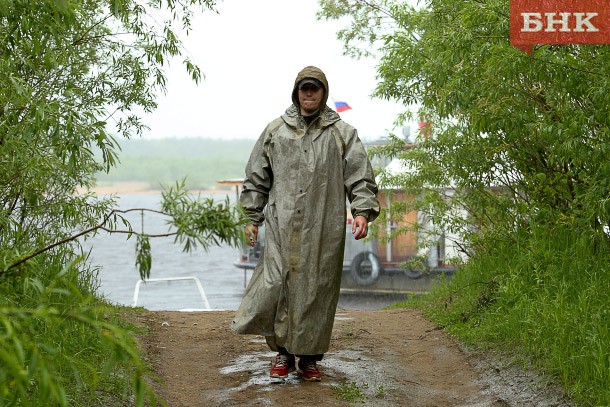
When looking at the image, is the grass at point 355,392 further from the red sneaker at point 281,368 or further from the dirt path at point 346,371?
the red sneaker at point 281,368

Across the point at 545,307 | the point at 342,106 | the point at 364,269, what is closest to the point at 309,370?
the point at 545,307

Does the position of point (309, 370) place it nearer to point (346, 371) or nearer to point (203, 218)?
point (346, 371)

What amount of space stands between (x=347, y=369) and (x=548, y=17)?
9.56ft

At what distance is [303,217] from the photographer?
242 inches

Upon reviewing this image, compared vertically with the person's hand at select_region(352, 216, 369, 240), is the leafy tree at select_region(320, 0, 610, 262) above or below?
above

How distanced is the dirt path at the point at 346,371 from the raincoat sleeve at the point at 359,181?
1191mm

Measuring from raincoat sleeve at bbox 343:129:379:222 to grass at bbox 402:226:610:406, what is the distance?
1408mm

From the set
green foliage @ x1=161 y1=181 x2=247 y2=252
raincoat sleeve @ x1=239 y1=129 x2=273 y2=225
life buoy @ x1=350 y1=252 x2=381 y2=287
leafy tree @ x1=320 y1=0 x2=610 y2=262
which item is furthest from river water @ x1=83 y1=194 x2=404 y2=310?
green foliage @ x1=161 y1=181 x2=247 y2=252

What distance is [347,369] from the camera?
267 inches

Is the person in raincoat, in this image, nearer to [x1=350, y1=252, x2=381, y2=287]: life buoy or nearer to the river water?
the river water

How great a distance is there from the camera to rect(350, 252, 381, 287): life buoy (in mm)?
35156

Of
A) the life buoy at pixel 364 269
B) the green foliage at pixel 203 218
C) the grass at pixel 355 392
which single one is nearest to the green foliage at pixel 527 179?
the grass at pixel 355 392

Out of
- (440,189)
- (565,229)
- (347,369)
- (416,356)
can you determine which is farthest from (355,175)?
(440,189)

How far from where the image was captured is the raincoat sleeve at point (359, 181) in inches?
244
